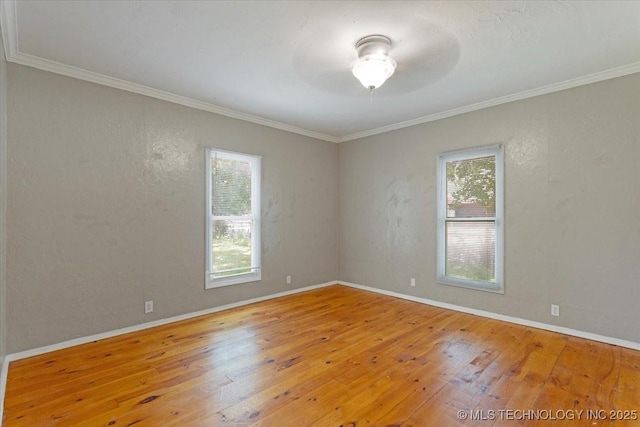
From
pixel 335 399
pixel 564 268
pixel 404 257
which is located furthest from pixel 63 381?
pixel 564 268

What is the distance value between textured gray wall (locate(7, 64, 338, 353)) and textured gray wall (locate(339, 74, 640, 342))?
8.19 feet

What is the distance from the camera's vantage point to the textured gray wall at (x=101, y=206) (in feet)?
9.10

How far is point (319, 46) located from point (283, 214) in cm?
276

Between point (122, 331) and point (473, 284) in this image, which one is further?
point (473, 284)

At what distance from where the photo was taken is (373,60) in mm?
2572

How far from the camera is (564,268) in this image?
3.33 metres

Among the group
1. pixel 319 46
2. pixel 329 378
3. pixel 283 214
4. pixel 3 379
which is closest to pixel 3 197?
pixel 3 379

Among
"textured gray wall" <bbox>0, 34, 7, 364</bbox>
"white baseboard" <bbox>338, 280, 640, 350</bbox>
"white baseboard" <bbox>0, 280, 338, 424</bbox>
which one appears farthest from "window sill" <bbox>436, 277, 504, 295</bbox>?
"textured gray wall" <bbox>0, 34, 7, 364</bbox>

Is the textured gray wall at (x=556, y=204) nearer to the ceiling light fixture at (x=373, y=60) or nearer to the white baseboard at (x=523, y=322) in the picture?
the white baseboard at (x=523, y=322)

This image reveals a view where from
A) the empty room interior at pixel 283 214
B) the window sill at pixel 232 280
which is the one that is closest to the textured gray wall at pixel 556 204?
the empty room interior at pixel 283 214

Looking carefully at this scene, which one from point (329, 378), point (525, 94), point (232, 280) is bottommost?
point (329, 378)

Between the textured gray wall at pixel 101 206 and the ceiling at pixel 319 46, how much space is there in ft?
1.00

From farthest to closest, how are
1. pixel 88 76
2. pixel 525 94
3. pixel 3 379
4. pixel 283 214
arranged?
pixel 283 214, pixel 525 94, pixel 88 76, pixel 3 379

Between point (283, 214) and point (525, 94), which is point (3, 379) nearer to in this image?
point (283, 214)
